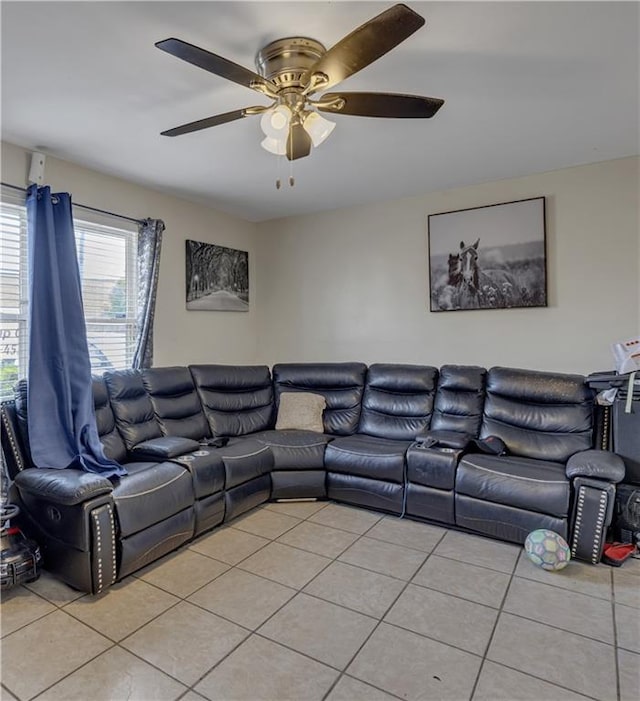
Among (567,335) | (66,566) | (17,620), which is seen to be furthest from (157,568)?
(567,335)

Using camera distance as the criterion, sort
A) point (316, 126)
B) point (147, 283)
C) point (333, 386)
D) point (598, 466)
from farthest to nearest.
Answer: point (333, 386), point (147, 283), point (598, 466), point (316, 126)

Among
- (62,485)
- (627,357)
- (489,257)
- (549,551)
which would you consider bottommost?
(549,551)

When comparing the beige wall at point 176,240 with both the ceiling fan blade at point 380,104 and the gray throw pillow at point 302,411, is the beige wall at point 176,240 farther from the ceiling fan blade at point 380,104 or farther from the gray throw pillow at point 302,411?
the ceiling fan blade at point 380,104

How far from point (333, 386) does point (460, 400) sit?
1.12 metres

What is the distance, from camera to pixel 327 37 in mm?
1847

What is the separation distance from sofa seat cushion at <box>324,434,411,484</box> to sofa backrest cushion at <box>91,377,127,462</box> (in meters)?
1.46

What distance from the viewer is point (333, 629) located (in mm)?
1925

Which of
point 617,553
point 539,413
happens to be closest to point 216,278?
point 539,413

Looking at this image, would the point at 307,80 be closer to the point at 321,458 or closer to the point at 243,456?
the point at 243,456

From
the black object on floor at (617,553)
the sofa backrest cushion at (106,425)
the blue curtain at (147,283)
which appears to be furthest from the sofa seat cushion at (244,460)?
the black object on floor at (617,553)

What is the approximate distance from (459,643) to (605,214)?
3.07 meters

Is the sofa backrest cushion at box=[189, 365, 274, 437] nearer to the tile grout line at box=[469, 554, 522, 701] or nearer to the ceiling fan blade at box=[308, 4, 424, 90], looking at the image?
the tile grout line at box=[469, 554, 522, 701]

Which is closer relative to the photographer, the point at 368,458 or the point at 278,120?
the point at 278,120

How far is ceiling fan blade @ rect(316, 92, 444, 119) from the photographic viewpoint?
1.79 meters
